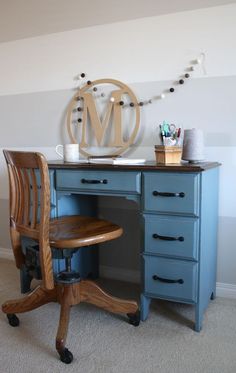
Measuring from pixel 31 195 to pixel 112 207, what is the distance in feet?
2.62

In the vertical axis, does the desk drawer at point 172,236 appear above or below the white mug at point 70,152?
below

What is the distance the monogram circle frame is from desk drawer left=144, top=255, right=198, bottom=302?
842 mm

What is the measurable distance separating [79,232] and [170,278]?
510 millimetres

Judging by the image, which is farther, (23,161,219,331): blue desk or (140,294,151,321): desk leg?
(140,294,151,321): desk leg

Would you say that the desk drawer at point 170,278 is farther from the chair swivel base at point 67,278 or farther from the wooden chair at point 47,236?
the chair swivel base at point 67,278

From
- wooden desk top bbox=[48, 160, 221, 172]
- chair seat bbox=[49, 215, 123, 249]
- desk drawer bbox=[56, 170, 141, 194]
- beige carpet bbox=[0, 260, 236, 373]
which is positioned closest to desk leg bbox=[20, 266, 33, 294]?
beige carpet bbox=[0, 260, 236, 373]

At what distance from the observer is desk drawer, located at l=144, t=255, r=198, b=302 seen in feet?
5.57

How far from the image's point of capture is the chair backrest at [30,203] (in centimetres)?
150

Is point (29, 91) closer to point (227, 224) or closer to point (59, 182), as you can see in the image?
point (59, 182)

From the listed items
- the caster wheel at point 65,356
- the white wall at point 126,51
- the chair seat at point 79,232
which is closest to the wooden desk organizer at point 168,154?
the chair seat at point 79,232

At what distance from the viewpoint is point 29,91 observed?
262cm

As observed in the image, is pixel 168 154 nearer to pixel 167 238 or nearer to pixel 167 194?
pixel 167 194

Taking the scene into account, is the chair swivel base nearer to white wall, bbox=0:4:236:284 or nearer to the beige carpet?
the beige carpet

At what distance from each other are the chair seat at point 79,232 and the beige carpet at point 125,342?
49 cm
